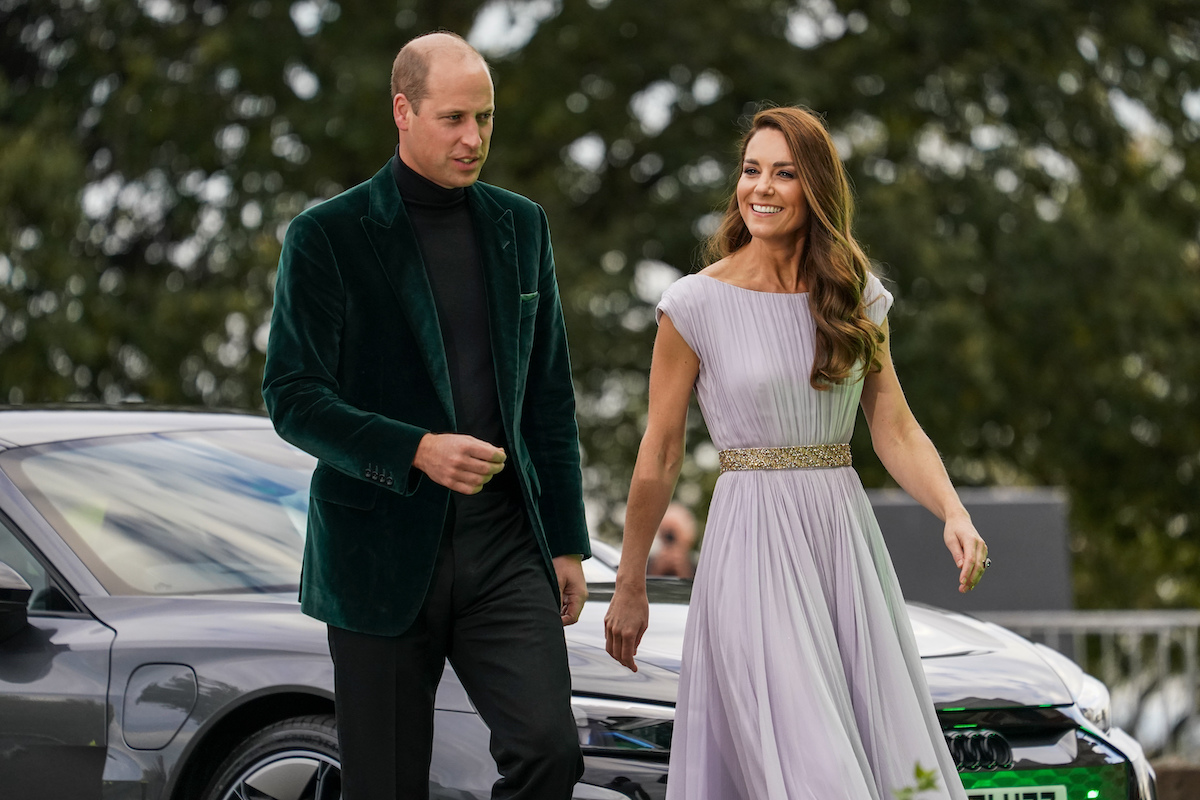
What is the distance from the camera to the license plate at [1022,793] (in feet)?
13.6

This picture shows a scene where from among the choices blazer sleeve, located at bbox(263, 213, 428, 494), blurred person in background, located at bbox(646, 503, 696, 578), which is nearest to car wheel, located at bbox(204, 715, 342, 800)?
blazer sleeve, located at bbox(263, 213, 428, 494)

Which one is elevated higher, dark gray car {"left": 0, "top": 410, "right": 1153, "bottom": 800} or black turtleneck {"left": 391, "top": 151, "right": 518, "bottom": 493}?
black turtleneck {"left": 391, "top": 151, "right": 518, "bottom": 493}

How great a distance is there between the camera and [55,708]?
4.27 metres

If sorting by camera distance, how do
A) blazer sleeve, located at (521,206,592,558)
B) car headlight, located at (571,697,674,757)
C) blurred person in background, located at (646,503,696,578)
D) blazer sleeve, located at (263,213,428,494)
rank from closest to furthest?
blazer sleeve, located at (263,213,428,494) → blazer sleeve, located at (521,206,592,558) → car headlight, located at (571,697,674,757) → blurred person in background, located at (646,503,696,578)

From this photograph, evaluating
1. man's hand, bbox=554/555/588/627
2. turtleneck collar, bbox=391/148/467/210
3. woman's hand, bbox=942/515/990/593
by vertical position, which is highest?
turtleneck collar, bbox=391/148/467/210

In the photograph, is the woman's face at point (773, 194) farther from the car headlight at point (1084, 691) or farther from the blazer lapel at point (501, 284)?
the car headlight at point (1084, 691)

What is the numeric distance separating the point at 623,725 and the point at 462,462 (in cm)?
113

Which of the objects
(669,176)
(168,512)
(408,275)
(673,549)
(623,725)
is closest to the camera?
(408,275)

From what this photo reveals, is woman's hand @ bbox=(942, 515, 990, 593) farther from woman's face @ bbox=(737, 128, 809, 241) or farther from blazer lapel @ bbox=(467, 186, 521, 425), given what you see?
blazer lapel @ bbox=(467, 186, 521, 425)

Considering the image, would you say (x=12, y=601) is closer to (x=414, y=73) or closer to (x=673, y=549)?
(x=414, y=73)

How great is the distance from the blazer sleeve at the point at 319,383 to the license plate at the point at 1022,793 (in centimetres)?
176

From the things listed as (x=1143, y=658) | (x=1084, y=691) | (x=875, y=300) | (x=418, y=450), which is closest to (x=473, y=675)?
(x=418, y=450)

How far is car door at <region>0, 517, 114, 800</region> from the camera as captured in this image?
4227 mm

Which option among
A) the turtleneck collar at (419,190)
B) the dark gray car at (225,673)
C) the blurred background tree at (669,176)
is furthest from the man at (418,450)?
the blurred background tree at (669,176)
